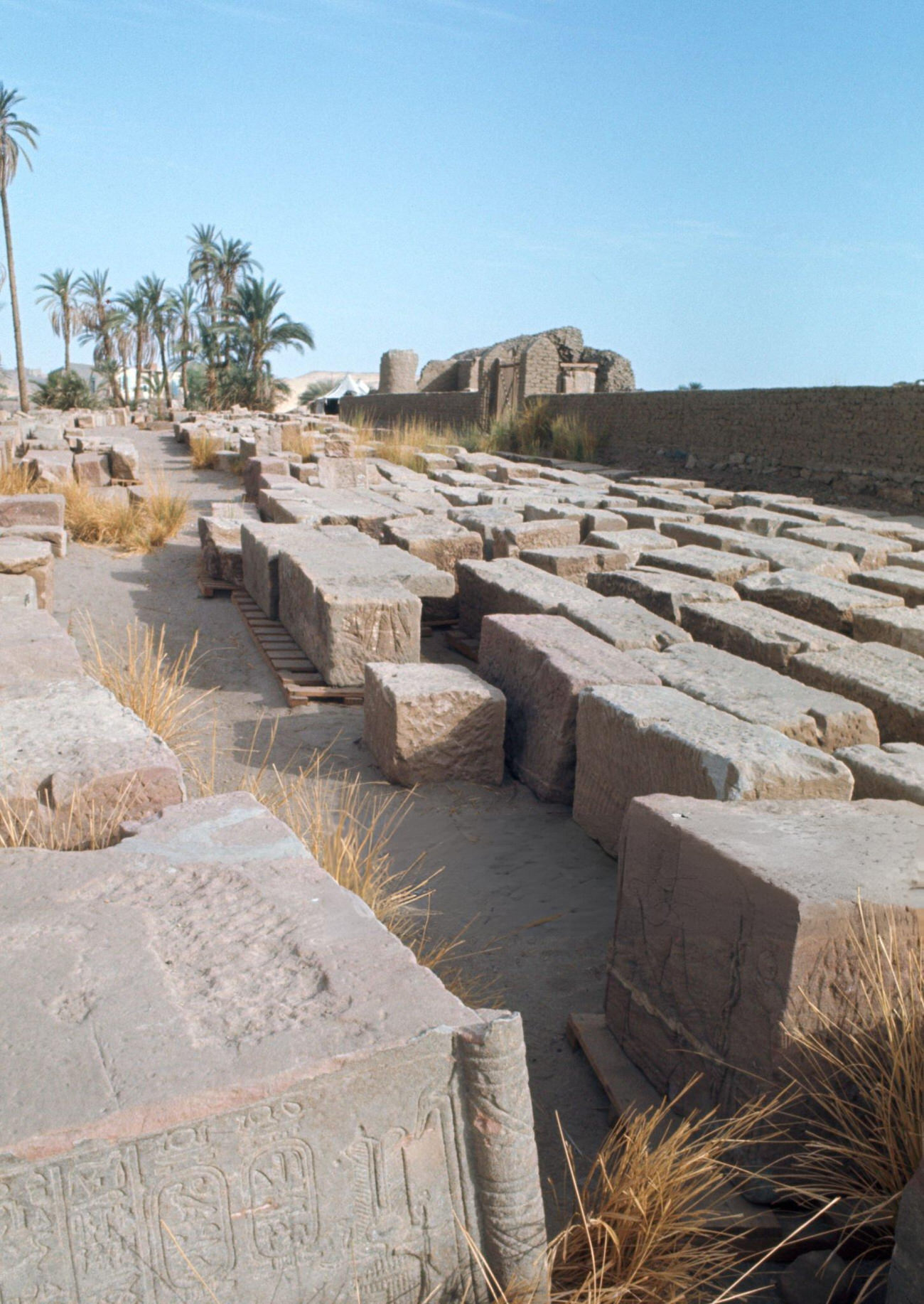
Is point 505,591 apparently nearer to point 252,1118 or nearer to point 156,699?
point 156,699

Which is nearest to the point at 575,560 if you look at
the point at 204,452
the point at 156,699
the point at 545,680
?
the point at 545,680

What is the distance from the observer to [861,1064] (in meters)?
2.07

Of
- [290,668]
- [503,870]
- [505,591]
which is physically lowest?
[503,870]

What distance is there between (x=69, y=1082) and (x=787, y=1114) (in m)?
1.45

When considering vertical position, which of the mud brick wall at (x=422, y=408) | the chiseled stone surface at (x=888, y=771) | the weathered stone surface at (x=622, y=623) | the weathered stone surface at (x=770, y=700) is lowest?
the chiseled stone surface at (x=888, y=771)

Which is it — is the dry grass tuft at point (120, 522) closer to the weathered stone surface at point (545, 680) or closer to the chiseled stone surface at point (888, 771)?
the weathered stone surface at point (545, 680)

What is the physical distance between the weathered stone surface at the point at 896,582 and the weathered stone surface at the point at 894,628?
44 centimetres

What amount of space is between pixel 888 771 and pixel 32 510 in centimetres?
646

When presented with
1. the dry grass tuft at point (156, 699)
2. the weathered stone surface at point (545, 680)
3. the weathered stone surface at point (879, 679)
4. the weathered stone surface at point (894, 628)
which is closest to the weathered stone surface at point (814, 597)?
the weathered stone surface at point (894, 628)

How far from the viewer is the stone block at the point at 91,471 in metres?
10.8

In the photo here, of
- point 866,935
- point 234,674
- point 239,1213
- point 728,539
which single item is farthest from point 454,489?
point 239,1213

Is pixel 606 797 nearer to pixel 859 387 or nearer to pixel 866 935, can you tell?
pixel 866 935

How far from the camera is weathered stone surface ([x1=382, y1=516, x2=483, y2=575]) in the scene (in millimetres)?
6855

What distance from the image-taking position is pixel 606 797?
3.62m
